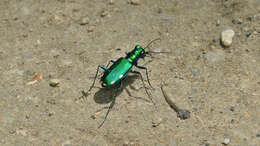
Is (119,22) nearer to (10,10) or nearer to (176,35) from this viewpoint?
(176,35)

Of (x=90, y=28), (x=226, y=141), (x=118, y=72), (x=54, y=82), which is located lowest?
(x=226, y=141)

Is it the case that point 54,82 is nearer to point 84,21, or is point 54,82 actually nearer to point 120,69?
point 120,69

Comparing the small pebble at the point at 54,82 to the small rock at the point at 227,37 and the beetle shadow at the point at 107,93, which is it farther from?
the small rock at the point at 227,37

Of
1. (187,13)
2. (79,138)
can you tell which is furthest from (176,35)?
(79,138)

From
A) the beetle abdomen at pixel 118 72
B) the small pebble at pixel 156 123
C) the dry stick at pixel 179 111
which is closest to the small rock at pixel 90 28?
the beetle abdomen at pixel 118 72

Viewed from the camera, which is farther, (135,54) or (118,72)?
(135,54)

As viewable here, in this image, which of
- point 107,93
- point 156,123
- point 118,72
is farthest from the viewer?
point 107,93

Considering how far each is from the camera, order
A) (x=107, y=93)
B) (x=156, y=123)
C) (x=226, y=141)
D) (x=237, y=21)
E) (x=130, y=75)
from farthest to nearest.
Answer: (x=237, y=21) < (x=130, y=75) < (x=107, y=93) < (x=156, y=123) < (x=226, y=141)

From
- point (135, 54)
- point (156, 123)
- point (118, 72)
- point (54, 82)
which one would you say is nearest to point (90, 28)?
point (135, 54)
